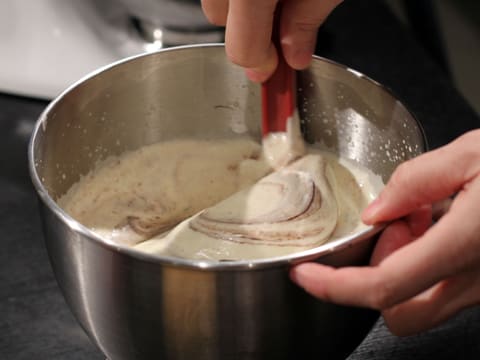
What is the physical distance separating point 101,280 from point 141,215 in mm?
287

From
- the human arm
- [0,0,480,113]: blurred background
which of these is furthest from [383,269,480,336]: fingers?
[0,0,480,113]: blurred background

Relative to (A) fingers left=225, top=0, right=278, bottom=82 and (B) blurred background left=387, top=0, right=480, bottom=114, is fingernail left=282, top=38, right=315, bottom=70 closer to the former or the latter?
(A) fingers left=225, top=0, right=278, bottom=82

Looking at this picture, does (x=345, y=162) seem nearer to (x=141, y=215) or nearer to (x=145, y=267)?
(x=141, y=215)

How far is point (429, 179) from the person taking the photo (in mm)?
559

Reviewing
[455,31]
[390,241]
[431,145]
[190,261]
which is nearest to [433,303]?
[390,241]

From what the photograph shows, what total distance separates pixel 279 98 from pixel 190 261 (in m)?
0.35

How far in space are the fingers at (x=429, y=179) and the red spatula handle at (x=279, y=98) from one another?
24cm

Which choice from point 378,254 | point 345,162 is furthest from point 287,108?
point 378,254

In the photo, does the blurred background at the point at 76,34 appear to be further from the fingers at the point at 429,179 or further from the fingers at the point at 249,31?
the fingers at the point at 429,179

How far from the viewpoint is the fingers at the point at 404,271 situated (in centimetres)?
51

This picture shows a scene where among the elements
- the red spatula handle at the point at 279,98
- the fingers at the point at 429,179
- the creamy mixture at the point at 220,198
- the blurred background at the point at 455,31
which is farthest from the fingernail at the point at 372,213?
the blurred background at the point at 455,31

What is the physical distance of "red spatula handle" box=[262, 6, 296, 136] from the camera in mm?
789

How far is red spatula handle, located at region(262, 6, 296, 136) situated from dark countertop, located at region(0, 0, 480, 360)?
0.25 meters

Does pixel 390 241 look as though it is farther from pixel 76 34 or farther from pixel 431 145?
pixel 76 34
